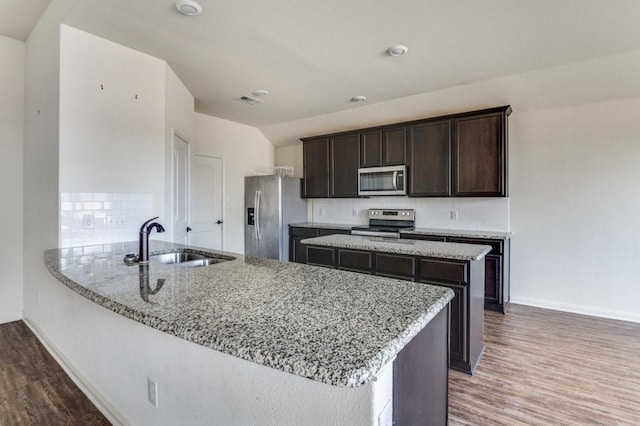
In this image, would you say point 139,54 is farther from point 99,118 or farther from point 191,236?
point 191,236

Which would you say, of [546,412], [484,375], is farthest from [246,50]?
[546,412]

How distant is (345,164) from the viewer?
4.97 metres

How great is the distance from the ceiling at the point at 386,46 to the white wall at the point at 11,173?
157 centimetres

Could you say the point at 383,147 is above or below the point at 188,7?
below

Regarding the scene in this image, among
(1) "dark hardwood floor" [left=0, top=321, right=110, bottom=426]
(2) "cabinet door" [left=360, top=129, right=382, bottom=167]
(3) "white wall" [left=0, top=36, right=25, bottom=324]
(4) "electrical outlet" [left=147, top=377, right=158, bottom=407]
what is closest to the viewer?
(4) "electrical outlet" [left=147, top=377, right=158, bottom=407]

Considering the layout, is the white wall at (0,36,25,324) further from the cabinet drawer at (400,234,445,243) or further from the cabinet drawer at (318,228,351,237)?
the cabinet drawer at (400,234,445,243)

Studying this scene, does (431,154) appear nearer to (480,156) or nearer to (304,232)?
(480,156)

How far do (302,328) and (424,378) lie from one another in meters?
0.63

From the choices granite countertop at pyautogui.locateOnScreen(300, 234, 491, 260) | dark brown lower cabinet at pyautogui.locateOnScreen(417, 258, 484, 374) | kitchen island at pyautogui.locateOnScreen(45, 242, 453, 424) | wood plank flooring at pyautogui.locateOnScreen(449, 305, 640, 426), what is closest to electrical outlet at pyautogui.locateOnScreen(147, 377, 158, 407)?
kitchen island at pyautogui.locateOnScreen(45, 242, 453, 424)

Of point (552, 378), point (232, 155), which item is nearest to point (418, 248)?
point (552, 378)

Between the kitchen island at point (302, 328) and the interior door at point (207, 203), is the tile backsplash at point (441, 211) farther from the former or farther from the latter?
the kitchen island at point (302, 328)

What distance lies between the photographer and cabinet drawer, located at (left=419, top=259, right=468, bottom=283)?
230 centimetres

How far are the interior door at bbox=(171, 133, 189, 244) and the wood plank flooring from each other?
2998 millimetres

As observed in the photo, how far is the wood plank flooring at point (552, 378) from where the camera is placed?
6.23 feet
